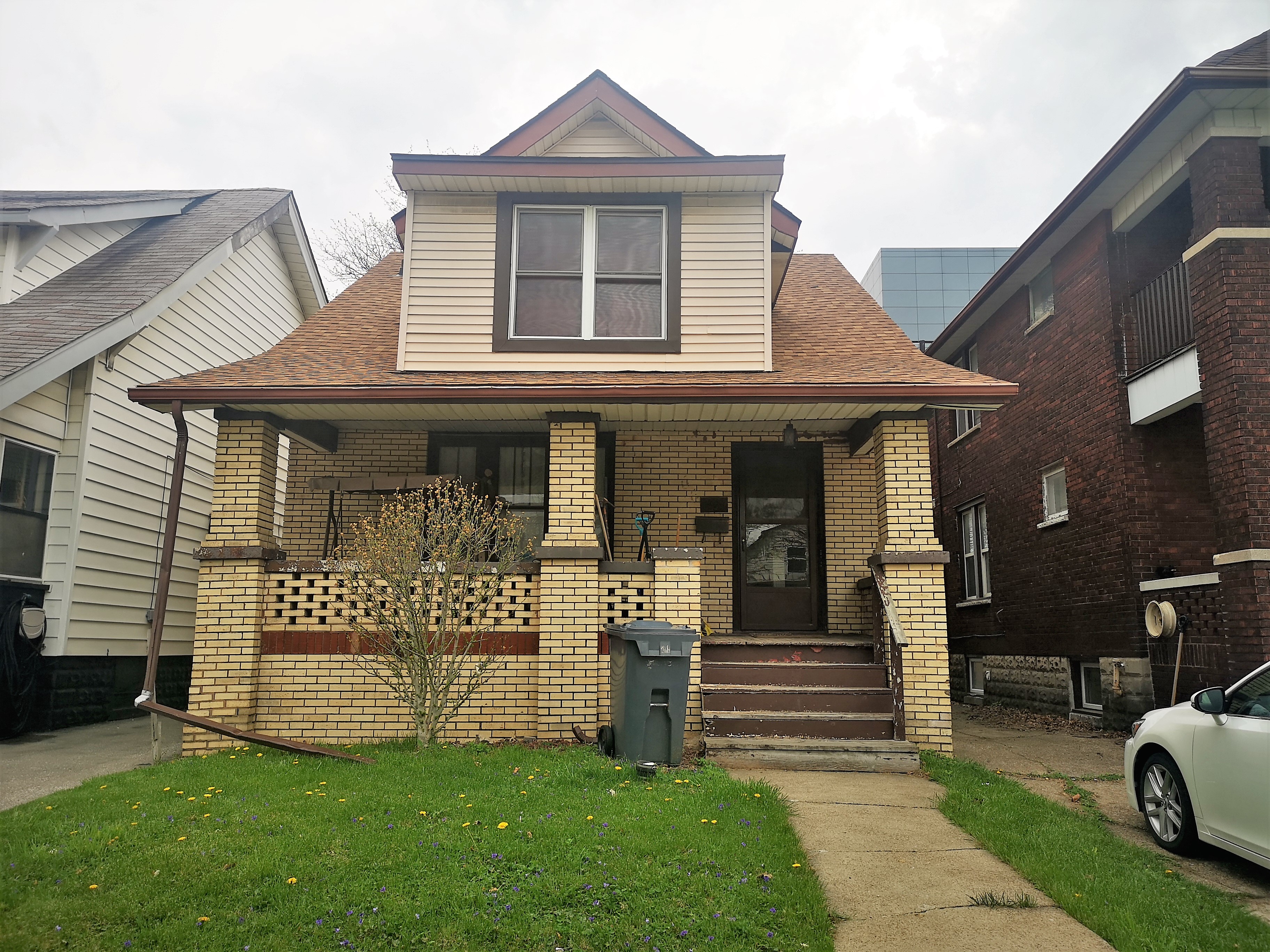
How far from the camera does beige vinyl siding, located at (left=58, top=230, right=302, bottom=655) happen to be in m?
10.4

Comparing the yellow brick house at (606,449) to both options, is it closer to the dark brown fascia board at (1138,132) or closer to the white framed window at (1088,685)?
the dark brown fascia board at (1138,132)

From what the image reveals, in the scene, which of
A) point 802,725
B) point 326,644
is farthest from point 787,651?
point 326,644

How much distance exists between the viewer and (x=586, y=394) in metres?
8.55

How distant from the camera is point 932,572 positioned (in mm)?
8578

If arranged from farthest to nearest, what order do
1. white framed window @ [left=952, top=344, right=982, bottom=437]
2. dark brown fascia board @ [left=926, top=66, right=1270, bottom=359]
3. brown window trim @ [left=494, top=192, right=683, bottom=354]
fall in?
white framed window @ [left=952, top=344, right=982, bottom=437] → brown window trim @ [left=494, top=192, right=683, bottom=354] → dark brown fascia board @ [left=926, top=66, right=1270, bottom=359]

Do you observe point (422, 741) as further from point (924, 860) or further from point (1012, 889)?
point (1012, 889)

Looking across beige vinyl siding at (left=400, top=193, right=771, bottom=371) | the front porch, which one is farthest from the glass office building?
the front porch

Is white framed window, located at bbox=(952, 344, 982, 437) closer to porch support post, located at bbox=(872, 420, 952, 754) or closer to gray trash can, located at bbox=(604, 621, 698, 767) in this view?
porch support post, located at bbox=(872, 420, 952, 754)

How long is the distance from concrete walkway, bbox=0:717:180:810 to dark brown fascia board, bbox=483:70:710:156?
22.5 ft

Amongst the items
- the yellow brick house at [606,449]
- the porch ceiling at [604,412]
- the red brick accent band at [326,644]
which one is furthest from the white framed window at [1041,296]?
the red brick accent band at [326,644]

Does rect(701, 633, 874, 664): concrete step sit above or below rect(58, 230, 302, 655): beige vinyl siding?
below

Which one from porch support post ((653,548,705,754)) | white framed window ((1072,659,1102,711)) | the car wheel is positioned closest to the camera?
the car wheel

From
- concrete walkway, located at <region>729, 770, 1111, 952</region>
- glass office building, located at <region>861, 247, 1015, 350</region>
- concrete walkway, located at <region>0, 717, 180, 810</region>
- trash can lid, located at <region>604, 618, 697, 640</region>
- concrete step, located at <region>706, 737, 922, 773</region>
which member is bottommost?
concrete walkway, located at <region>729, 770, 1111, 952</region>

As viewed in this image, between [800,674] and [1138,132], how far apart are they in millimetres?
6359
